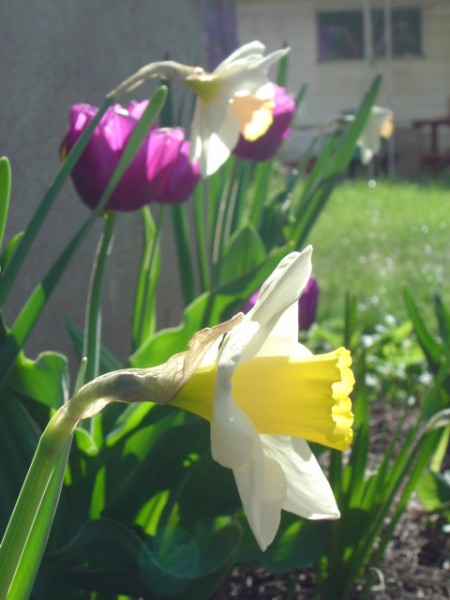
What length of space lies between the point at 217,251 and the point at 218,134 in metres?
0.50

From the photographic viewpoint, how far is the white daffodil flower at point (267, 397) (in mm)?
594

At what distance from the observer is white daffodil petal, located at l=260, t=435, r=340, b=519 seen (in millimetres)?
696

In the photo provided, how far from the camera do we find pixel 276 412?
0.64 metres

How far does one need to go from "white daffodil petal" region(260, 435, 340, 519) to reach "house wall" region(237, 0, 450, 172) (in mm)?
13477

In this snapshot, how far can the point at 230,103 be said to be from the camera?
1324 mm

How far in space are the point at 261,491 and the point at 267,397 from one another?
0.19 ft

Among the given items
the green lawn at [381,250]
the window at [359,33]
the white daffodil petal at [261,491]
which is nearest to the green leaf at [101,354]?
the white daffodil petal at [261,491]

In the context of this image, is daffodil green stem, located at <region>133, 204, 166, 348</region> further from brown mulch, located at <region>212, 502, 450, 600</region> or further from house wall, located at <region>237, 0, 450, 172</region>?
house wall, located at <region>237, 0, 450, 172</region>

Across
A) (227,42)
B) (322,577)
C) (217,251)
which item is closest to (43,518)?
(322,577)

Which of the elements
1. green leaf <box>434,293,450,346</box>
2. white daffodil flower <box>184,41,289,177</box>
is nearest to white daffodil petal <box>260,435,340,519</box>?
white daffodil flower <box>184,41,289,177</box>

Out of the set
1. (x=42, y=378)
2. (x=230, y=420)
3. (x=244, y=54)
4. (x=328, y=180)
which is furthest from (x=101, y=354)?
(x=230, y=420)

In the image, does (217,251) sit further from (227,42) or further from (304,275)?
(227,42)

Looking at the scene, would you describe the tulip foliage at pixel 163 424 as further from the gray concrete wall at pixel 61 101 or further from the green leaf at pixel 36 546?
the gray concrete wall at pixel 61 101

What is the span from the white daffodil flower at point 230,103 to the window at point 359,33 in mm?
13083
